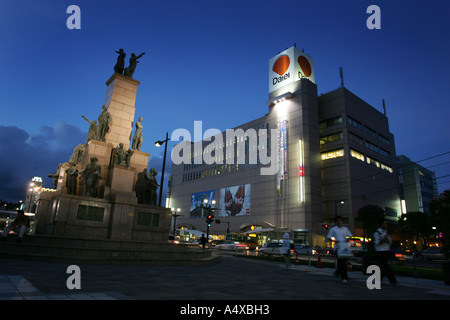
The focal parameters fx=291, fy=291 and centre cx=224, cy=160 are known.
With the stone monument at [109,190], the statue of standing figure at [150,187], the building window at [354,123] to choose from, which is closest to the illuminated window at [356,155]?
the building window at [354,123]

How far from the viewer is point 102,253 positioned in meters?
11.8

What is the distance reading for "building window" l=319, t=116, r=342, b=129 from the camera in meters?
61.0

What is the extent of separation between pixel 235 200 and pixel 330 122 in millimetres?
28584

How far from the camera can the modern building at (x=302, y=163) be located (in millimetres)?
56312

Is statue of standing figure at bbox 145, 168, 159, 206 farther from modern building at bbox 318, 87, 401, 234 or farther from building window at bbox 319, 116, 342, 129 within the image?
building window at bbox 319, 116, 342, 129

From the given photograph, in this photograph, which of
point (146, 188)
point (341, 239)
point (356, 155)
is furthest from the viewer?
point (356, 155)

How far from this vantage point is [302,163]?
5656 cm

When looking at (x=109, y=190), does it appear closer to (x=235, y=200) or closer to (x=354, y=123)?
(x=235, y=200)

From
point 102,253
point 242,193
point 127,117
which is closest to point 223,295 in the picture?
point 102,253

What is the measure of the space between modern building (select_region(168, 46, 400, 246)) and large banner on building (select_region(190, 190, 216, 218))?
81.3 inches

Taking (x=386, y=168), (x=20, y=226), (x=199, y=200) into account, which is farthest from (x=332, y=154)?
(x=20, y=226)

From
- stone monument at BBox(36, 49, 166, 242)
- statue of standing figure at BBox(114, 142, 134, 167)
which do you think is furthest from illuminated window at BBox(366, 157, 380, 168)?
statue of standing figure at BBox(114, 142, 134, 167)

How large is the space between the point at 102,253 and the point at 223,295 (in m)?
7.53

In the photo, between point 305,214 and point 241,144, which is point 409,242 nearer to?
point 305,214
